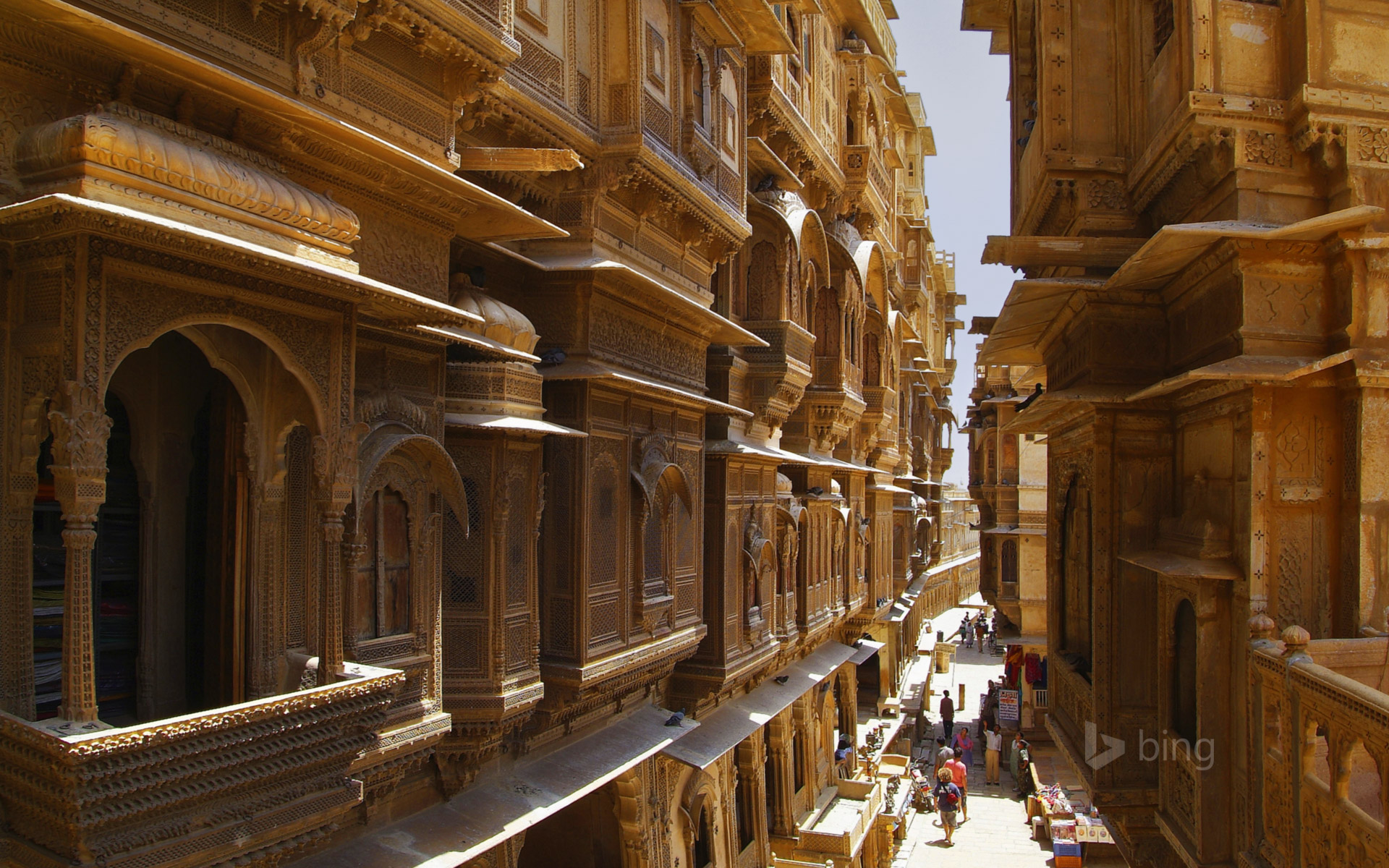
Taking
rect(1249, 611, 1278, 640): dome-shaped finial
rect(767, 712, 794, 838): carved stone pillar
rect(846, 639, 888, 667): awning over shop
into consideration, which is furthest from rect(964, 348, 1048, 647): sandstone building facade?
rect(1249, 611, 1278, 640): dome-shaped finial

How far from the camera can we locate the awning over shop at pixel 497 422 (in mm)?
6613

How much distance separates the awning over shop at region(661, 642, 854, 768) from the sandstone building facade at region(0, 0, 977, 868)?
11 centimetres

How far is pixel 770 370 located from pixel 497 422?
25.1 feet

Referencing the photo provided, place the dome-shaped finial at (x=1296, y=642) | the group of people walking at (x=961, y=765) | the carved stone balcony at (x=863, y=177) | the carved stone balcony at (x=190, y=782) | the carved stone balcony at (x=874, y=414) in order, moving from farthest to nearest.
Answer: the carved stone balcony at (x=874, y=414) < the carved stone balcony at (x=863, y=177) < the group of people walking at (x=961, y=765) < the dome-shaped finial at (x=1296, y=642) < the carved stone balcony at (x=190, y=782)

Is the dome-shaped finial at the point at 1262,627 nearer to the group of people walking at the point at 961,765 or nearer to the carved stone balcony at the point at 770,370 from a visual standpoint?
the carved stone balcony at the point at 770,370

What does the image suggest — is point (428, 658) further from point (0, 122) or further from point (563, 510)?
point (0, 122)

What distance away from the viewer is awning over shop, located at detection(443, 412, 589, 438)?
260 inches

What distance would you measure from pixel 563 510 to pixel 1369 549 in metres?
5.67

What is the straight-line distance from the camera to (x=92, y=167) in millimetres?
3678

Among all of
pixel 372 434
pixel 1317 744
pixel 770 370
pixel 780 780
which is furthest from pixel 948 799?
pixel 372 434

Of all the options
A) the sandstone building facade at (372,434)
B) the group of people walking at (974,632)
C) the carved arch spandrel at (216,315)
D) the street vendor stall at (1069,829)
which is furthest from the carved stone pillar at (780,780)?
the group of people walking at (974,632)

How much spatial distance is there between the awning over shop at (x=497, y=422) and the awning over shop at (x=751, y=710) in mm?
4674

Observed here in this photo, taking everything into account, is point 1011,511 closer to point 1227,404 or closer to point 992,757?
point 992,757

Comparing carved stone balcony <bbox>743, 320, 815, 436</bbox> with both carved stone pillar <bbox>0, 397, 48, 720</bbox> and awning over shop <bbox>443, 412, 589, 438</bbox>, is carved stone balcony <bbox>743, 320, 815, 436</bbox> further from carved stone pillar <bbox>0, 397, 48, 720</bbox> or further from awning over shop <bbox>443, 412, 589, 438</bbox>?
carved stone pillar <bbox>0, 397, 48, 720</bbox>
